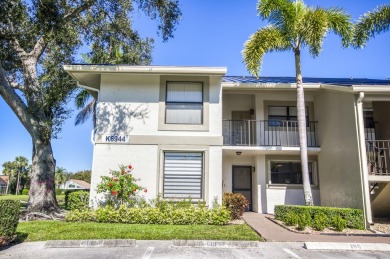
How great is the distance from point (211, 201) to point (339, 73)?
14077 mm

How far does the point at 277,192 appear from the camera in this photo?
14.4m

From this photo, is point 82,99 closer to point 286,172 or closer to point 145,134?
point 145,134

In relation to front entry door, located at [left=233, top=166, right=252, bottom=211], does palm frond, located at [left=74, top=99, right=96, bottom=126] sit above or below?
above

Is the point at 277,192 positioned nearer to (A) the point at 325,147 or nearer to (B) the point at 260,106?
(A) the point at 325,147

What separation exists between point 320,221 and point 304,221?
1.82ft

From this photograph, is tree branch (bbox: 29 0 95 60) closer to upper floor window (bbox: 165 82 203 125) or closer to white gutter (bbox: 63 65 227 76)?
white gutter (bbox: 63 65 227 76)

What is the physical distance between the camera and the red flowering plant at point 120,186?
35.3 feet

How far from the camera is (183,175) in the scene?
1155 cm

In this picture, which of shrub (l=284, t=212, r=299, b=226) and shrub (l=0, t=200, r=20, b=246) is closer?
shrub (l=0, t=200, r=20, b=246)

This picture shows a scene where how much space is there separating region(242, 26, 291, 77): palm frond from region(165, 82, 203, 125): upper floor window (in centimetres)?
238

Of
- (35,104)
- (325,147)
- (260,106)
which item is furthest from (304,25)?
(35,104)

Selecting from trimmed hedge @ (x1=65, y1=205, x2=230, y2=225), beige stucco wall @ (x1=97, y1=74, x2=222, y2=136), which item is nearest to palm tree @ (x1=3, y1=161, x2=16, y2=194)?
beige stucco wall @ (x1=97, y1=74, x2=222, y2=136)

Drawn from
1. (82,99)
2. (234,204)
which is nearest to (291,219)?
(234,204)

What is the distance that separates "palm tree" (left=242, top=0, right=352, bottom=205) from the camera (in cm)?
1158
